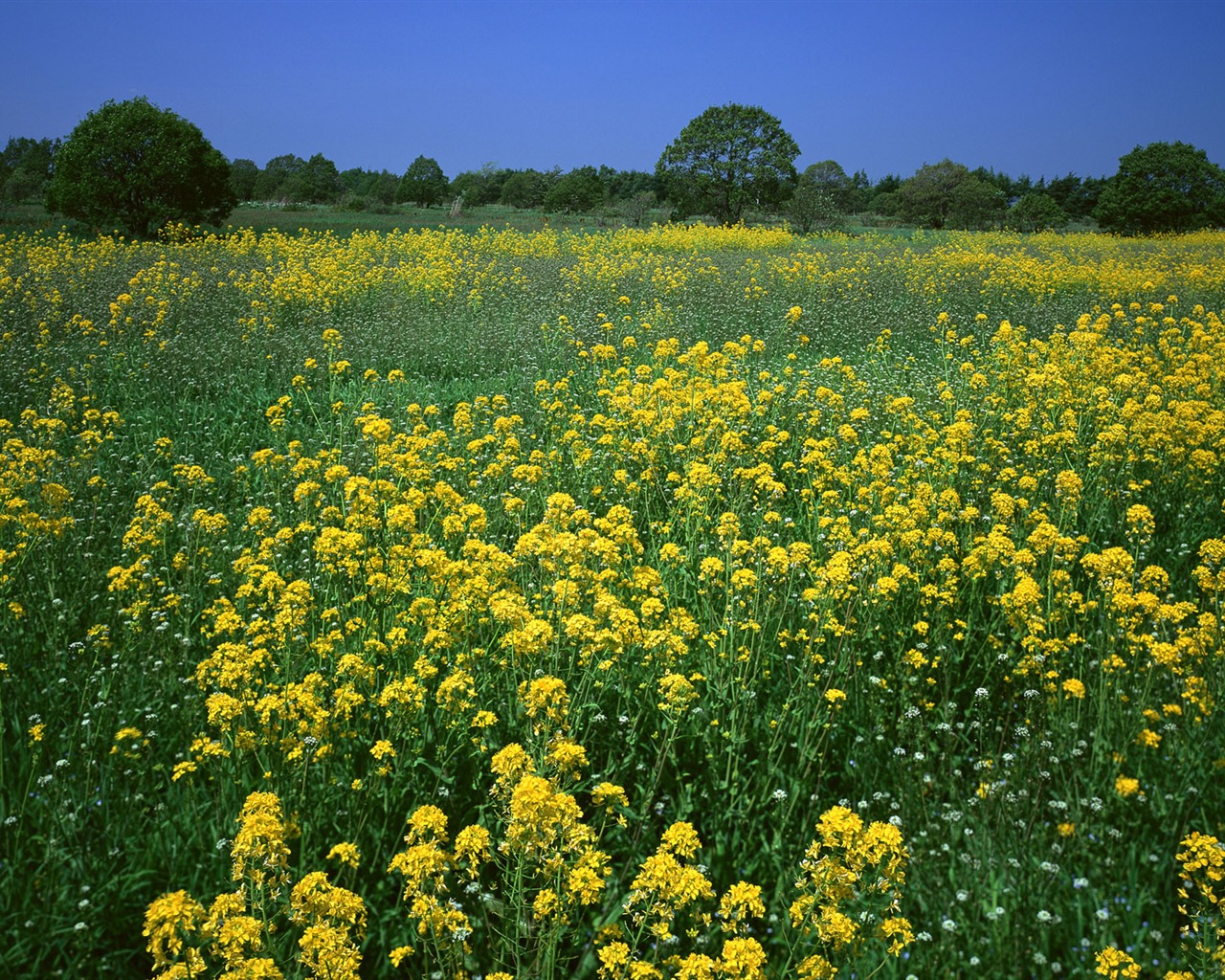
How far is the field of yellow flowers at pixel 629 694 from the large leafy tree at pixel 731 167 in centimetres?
3748

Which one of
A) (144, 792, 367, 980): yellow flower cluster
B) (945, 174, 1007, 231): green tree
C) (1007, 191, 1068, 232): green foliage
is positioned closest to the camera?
(144, 792, 367, 980): yellow flower cluster

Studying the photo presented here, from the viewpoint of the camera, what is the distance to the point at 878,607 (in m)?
3.92

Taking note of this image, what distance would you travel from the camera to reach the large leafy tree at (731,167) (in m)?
41.9

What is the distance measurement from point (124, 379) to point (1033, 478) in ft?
28.3

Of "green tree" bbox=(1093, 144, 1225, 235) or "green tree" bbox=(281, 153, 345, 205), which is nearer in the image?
"green tree" bbox=(1093, 144, 1225, 235)

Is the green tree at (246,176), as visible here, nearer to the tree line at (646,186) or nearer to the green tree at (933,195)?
the tree line at (646,186)

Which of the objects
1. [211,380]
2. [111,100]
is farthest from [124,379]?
[111,100]

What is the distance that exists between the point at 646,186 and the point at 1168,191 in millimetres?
41221

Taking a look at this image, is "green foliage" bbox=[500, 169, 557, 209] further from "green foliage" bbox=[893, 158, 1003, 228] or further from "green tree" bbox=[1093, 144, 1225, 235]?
"green tree" bbox=[1093, 144, 1225, 235]

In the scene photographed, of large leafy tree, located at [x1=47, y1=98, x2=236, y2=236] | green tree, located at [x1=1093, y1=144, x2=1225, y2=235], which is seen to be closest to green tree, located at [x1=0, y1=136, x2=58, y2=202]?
large leafy tree, located at [x1=47, y1=98, x2=236, y2=236]

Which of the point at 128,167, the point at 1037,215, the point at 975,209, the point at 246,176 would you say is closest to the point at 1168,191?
the point at 1037,215

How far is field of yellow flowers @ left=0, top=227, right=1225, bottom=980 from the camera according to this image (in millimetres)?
2283

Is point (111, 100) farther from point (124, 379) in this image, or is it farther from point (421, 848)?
point (421, 848)

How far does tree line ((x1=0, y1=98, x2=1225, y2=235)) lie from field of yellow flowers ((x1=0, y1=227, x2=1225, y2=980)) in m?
21.5
